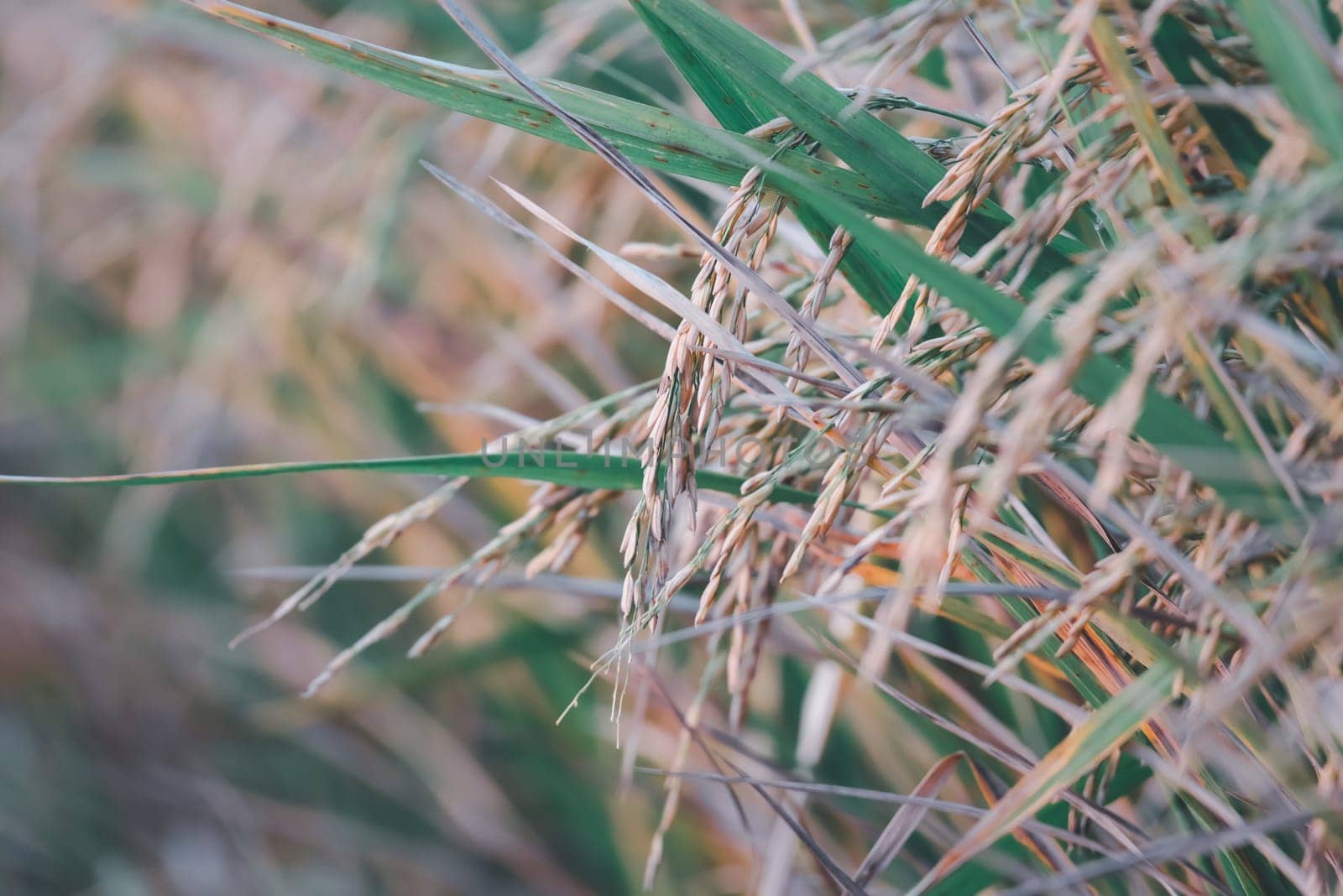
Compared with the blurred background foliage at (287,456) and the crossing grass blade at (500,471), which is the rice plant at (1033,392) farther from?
the blurred background foliage at (287,456)

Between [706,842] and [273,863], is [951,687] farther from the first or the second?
[273,863]

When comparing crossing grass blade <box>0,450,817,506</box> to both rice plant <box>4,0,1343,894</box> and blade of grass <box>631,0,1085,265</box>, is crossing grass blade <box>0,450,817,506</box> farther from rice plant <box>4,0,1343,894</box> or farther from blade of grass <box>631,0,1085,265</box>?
blade of grass <box>631,0,1085,265</box>

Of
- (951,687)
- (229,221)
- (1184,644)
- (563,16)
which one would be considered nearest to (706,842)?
(951,687)

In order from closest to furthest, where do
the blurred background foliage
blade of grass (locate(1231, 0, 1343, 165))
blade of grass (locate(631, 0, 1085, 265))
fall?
1. blade of grass (locate(1231, 0, 1343, 165))
2. blade of grass (locate(631, 0, 1085, 265))
3. the blurred background foliage

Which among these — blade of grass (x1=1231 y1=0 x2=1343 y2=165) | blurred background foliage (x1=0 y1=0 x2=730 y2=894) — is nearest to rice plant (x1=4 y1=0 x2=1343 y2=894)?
blade of grass (x1=1231 y1=0 x2=1343 y2=165)

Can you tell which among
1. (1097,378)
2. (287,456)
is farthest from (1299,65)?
(287,456)

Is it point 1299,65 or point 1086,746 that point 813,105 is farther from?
point 1086,746

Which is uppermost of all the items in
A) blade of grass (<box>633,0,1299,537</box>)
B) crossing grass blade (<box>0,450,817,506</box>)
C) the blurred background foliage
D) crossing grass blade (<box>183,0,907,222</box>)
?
crossing grass blade (<box>183,0,907,222</box>)

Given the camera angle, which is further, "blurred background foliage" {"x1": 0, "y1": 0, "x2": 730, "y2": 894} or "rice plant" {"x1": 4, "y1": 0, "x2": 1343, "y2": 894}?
"blurred background foliage" {"x1": 0, "y1": 0, "x2": 730, "y2": 894}

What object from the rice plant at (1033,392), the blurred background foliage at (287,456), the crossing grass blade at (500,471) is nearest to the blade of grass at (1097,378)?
the rice plant at (1033,392)

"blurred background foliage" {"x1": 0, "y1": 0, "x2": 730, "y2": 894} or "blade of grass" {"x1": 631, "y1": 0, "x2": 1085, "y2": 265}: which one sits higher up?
"blade of grass" {"x1": 631, "y1": 0, "x2": 1085, "y2": 265}
